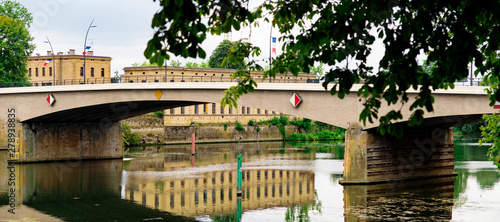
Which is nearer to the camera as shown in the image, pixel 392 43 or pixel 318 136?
pixel 392 43

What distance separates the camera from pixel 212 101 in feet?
120

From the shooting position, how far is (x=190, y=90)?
37.4 meters

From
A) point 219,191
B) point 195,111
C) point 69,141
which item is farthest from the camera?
point 195,111

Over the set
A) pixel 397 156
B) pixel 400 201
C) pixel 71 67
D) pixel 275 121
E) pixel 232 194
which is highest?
pixel 71 67

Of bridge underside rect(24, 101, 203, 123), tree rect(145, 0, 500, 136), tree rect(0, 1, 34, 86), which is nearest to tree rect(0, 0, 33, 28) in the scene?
tree rect(0, 1, 34, 86)

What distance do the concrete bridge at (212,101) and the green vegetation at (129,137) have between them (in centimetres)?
1263

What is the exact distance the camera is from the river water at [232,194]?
2219 centimetres

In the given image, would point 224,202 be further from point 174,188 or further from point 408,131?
point 408,131

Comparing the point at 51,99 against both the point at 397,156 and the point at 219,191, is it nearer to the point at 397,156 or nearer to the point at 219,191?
the point at 219,191

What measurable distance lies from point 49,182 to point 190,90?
960 centimetres

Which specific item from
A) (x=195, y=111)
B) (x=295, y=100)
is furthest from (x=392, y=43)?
(x=195, y=111)

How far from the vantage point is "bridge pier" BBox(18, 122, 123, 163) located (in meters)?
42.5

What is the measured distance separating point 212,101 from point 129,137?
29452 mm

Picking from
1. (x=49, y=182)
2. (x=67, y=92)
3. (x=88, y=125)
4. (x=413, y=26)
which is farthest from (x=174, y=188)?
(x=413, y=26)
